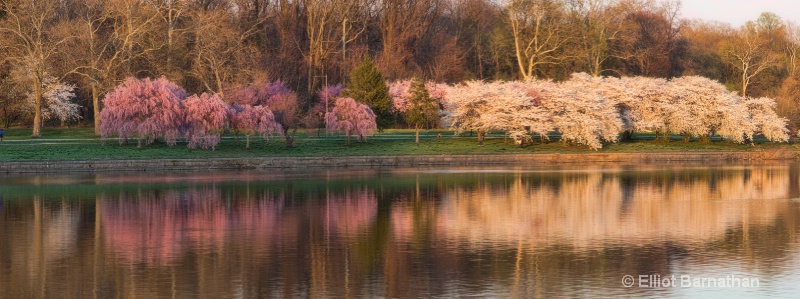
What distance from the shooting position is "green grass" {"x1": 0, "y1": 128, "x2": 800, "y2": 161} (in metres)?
62.8

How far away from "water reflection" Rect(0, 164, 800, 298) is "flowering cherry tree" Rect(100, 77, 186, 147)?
60.6 ft

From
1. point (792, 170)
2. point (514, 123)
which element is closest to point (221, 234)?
point (792, 170)

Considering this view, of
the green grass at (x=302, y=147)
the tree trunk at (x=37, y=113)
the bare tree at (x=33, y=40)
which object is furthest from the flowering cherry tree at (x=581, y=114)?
the tree trunk at (x=37, y=113)

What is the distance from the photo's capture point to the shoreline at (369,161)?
5766 centimetres

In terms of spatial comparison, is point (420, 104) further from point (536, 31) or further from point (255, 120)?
point (536, 31)

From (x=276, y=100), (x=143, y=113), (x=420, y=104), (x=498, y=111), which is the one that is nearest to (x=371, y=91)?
(x=420, y=104)

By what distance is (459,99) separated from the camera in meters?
79.9

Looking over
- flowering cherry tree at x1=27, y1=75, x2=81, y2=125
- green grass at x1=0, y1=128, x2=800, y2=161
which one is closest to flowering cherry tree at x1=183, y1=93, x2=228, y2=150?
green grass at x1=0, y1=128, x2=800, y2=161

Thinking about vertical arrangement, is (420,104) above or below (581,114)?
above

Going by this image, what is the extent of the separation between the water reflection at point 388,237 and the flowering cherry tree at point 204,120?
1869 centimetres
